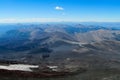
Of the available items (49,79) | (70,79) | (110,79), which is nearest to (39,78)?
(49,79)

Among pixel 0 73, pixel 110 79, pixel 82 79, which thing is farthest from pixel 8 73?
pixel 110 79

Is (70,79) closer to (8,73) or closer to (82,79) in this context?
(82,79)

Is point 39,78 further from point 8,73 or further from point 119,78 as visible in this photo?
point 119,78

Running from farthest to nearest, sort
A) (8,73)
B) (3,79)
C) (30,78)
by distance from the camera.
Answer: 1. (8,73)
2. (30,78)
3. (3,79)

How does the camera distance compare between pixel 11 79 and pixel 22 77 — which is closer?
pixel 11 79

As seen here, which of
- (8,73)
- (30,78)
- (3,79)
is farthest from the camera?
(8,73)

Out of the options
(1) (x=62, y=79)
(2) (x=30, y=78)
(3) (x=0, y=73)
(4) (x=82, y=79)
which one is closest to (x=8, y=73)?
(3) (x=0, y=73)

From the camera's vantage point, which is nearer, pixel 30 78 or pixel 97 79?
pixel 30 78
